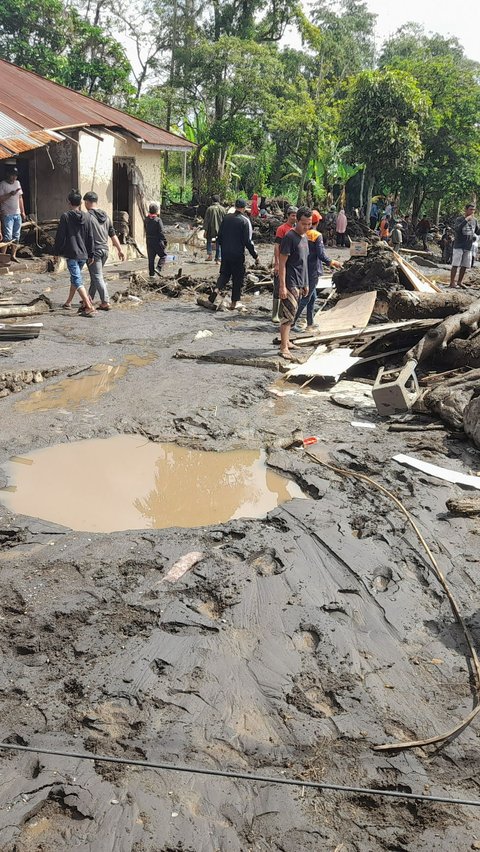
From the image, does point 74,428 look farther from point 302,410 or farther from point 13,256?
point 13,256

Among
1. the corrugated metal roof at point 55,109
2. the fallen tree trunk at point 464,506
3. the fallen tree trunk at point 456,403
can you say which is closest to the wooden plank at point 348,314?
the fallen tree trunk at point 456,403

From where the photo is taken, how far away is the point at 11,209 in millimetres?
13953

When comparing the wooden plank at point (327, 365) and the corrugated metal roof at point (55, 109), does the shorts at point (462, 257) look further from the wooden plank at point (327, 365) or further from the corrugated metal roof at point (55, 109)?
the corrugated metal roof at point (55, 109)

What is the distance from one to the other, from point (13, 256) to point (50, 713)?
13360 millimetres

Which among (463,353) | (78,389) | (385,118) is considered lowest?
(78,389)

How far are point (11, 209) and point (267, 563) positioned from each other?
12.2 m

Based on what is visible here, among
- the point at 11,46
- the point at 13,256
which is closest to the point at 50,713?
the point at 13,256

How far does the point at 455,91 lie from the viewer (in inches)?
1108

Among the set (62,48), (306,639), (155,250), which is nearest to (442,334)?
(306,639)

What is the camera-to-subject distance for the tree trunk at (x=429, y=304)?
29.3ft

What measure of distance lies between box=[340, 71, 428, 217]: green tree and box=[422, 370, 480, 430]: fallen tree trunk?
20.5 meters

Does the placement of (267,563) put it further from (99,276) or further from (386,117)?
(386,117)

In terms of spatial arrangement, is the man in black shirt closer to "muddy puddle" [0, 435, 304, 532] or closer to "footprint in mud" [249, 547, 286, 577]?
"muddy puddle" [0, 435, 304, 532]

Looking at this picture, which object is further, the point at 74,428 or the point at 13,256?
the point at 13,256
